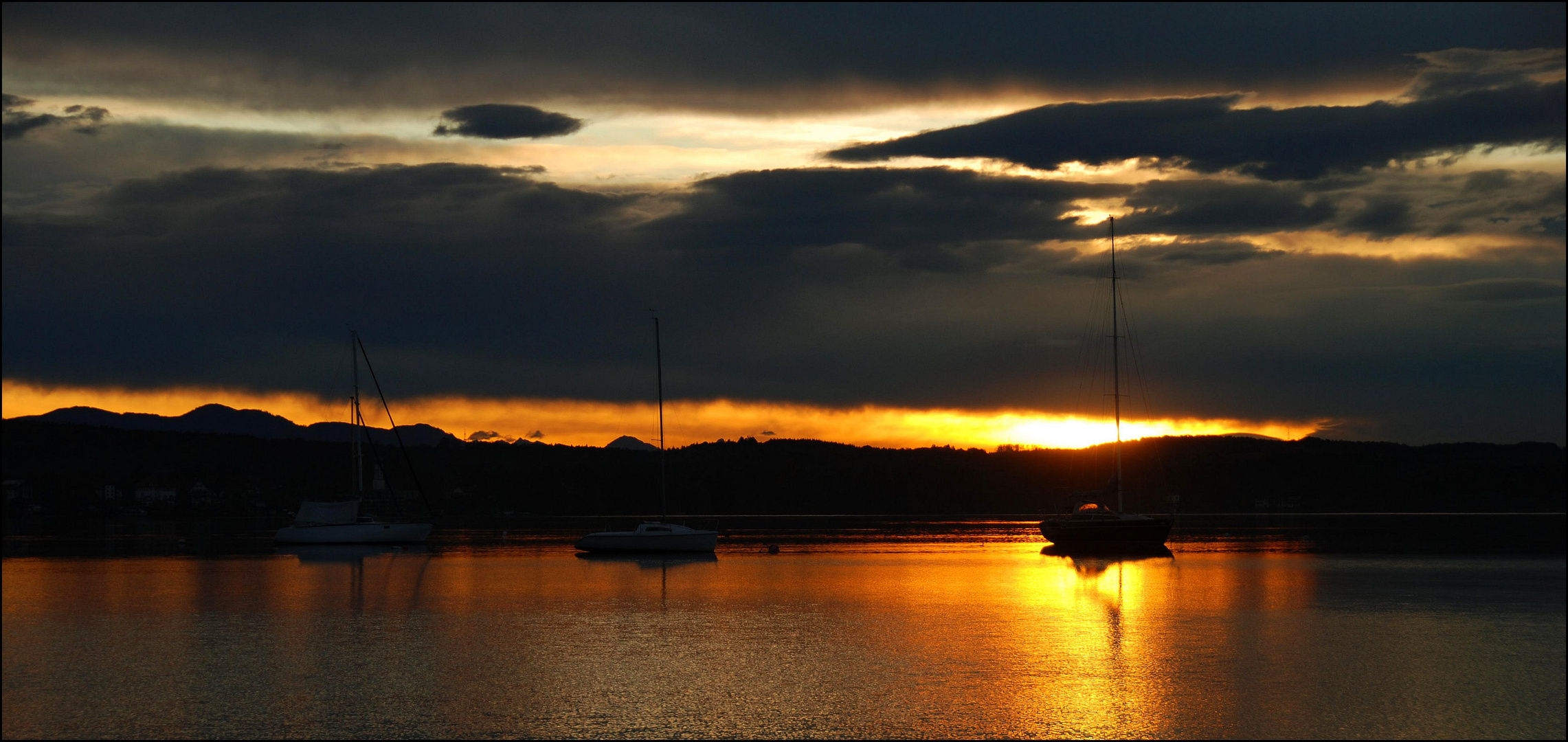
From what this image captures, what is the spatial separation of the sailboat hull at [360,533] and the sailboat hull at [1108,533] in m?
40.4

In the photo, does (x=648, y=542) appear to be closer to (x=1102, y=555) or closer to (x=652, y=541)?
(x=652, y=541)

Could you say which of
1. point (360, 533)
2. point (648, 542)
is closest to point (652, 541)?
point (648, 542)

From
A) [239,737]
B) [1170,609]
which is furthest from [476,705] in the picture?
[1170,609]

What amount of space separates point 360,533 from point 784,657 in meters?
59.5

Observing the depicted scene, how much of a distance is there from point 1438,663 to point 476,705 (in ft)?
64.6

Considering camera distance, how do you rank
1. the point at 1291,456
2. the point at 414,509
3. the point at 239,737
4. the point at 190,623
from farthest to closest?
the point at 1291,456
the point at 414,509
the point at 190,623
the point at 239,737

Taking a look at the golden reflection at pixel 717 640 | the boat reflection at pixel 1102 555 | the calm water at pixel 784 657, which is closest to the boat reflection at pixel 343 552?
the golden reflection at pixel 717 640

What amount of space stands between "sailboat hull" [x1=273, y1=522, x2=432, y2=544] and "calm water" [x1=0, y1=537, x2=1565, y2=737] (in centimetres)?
2877

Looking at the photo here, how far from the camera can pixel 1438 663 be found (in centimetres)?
2597

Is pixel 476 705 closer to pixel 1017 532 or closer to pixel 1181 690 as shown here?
pixel 1181 690

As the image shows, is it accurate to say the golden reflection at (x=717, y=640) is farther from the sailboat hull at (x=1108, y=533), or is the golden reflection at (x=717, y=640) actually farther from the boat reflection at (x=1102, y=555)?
the sailboat hull at (x=1108, y=533)

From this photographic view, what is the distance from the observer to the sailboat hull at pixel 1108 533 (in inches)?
2776

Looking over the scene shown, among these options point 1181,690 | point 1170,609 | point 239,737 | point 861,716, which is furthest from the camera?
point 1170,609

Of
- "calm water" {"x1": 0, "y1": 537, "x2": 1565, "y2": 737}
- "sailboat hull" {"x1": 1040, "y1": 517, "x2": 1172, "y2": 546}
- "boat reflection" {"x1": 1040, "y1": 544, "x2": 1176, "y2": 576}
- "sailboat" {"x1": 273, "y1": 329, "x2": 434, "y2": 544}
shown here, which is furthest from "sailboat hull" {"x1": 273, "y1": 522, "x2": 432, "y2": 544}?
"sailboat hull" {"x1": 1040, "y1": 517, "x2": 1172, "y2": 546}
